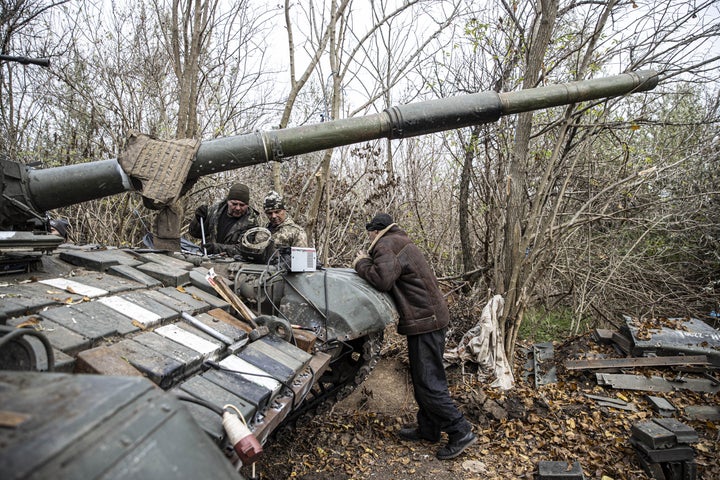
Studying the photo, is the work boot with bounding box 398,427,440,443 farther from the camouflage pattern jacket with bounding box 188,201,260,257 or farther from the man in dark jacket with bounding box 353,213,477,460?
the camouflage pattern jacket with bounding box 188,201,260,257

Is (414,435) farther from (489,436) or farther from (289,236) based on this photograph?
(289,236)

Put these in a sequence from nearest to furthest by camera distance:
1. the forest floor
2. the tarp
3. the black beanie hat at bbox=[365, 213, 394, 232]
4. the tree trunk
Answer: the forest floor, the black beanie hat at bbox=[365, 213, 394, 232], the tarp, the tree trunk

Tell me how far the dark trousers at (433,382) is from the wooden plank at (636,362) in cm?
213

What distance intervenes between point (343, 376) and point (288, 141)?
2.36m

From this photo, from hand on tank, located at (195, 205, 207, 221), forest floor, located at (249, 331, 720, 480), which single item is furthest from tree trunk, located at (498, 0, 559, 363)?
hand on tank, located at (195, 205, 207, 221)

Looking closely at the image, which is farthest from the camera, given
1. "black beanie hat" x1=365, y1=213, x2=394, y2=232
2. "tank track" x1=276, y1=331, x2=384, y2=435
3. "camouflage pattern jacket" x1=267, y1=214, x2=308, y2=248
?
"camouflage pattern jacket" x1=267, y1=214, x2=308, y2=248

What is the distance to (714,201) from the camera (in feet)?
27.2

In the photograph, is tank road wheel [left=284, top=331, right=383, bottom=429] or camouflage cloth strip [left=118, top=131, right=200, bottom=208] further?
tank road wheel [left=284, top=331, right=383, bottom=429]

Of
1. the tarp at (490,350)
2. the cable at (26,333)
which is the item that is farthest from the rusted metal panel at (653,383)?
the cable at (26,333)

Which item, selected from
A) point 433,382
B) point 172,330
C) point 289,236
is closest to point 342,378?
point 433,382

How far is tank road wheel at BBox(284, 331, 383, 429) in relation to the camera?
4250 millimetres

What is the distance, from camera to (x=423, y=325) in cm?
428

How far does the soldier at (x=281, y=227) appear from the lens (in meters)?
4.74

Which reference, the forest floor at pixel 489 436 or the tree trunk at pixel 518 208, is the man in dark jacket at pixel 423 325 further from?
the tree trunk at pixel 518 208
